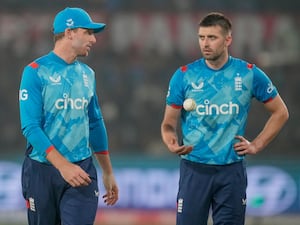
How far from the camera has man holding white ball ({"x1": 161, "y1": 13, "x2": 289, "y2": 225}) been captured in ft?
25.1

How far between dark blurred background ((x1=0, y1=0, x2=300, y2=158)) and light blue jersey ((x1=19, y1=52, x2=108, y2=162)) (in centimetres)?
698

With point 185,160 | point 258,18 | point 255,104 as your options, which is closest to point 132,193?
point 255,104

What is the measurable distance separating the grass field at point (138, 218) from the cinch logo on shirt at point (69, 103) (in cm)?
641

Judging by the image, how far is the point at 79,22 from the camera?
23.7 feet

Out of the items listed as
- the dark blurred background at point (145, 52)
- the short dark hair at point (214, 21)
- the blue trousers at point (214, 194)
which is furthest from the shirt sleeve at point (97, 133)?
the dark blurred background at point (145, 52)

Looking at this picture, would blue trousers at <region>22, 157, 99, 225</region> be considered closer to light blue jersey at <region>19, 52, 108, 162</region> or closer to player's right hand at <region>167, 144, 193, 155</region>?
light blue jersey at <region>19, 52, 108, 162</region>

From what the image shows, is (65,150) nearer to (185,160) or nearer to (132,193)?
(185,160)

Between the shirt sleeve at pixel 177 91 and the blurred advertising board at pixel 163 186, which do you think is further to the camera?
the blurred advertising board at pixel 163 186

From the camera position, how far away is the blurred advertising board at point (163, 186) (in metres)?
13.5

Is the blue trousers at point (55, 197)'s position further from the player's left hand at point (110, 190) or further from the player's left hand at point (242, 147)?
the player's left hand at point (242, 147)

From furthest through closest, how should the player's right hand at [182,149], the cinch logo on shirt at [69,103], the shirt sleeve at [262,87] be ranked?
the shirt sleeve at [262,87] < the player's right hand at [182,149] < the cinch logo on shirt at [69,103]

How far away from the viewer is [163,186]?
45.0 feet

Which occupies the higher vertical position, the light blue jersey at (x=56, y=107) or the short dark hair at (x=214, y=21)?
the short dark hair at (x=214, y=21)

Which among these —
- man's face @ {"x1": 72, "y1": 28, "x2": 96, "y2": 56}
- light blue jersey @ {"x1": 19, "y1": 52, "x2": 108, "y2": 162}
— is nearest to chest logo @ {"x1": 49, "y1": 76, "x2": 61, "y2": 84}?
light blue jersey @ {"x1": 19, "y1": 52, "x2": 108, "y2": 162}
